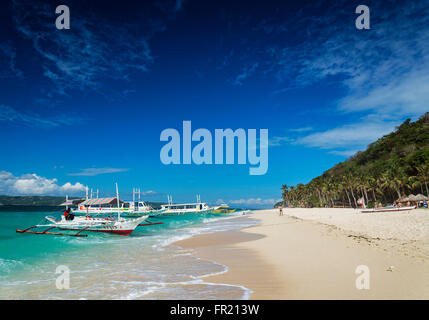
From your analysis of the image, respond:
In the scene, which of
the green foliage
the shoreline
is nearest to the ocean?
the shoreline

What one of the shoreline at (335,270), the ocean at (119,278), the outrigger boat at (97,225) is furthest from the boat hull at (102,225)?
the shoreline at (335,270)

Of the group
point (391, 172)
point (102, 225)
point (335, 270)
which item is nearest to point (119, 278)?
point (335, 270)

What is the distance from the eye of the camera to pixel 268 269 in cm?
1122

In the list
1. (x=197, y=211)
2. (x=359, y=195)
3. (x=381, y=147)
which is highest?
(x=381, y=147)

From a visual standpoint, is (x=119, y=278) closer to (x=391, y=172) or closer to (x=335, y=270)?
(x=335, y=270)

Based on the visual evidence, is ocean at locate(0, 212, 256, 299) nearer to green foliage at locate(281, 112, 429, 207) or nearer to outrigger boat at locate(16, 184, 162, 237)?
outrigger boat at locate(16, 184, 162, 237)

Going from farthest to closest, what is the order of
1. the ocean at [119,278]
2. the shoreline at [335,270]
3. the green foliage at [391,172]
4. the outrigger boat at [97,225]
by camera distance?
the green foliage at [391,172] < the outrigger boat at [97,225] < the ocean at [119,278] < the shoreline at [335,270]

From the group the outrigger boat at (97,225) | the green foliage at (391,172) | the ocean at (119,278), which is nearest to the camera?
the ocean at (119,278)

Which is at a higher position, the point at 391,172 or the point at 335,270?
the point at 391,172

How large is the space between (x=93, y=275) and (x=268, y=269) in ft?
26.6

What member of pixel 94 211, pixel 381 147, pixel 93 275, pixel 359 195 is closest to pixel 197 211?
pixel 94 211

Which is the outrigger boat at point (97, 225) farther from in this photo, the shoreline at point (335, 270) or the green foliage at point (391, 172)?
the green foliage at point (391, 172)

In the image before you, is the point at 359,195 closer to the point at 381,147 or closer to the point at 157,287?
the point at 381,147
